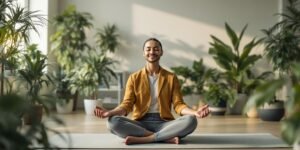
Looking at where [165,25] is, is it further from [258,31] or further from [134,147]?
[134,147]

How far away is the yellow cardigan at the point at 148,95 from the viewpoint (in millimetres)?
3801

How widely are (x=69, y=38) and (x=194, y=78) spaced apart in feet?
6.69

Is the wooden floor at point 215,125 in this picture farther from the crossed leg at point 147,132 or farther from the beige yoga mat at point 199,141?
the crossed leg at point 147,132

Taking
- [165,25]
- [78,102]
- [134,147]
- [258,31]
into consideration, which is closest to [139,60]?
[165,25]

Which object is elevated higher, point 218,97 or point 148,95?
point 148,95

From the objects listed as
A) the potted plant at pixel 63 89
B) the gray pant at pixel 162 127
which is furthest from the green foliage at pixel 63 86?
the gray pant at pixel 162 127

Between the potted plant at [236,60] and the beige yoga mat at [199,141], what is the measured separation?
2.44 m

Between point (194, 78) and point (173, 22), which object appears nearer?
point (194, 78)

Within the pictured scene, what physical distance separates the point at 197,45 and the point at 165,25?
0.62 meters

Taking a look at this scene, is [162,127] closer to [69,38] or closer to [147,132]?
[147,132]

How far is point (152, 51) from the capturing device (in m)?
3.75

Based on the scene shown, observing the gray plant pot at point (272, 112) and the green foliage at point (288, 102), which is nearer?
the green foliage at point (288, 102)

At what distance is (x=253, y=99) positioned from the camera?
1.20m

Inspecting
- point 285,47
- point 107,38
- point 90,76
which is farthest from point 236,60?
point 90,76
